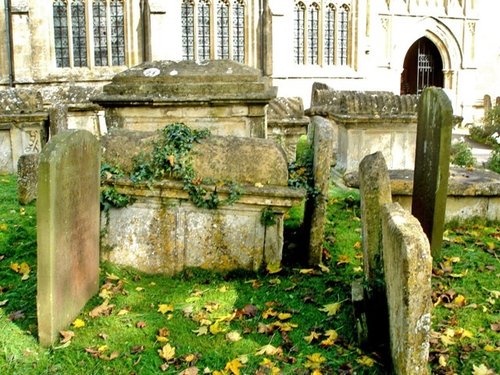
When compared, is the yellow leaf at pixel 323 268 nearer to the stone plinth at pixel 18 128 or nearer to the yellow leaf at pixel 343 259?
the yellow leaf at pixel 343 259

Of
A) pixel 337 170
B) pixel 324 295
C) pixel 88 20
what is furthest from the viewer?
pixel 88 20

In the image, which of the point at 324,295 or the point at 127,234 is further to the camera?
the point at 127,234

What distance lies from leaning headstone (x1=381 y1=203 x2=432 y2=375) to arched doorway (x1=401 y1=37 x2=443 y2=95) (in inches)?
1032

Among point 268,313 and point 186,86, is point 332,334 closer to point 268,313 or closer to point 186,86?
point 268,313

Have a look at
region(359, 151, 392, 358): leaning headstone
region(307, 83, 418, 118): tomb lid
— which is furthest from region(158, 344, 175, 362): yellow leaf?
region(307, 83, 418, 118): tomb lid

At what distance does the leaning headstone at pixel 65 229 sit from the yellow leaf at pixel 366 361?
6.66ft

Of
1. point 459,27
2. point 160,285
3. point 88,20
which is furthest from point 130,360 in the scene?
point 459,27

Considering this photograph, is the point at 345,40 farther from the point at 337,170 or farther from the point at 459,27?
the point at 337,170

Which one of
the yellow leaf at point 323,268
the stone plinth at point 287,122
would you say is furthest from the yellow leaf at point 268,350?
the stone plinth at point 287,122

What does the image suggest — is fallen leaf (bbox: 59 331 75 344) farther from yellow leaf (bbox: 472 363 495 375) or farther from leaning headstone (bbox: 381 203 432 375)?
yellow leaf (bbox: 472 363 495 375)

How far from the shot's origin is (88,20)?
2209cm

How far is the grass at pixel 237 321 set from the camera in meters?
4.02

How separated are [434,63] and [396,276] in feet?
89.1

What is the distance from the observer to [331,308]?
4703 millimetres
